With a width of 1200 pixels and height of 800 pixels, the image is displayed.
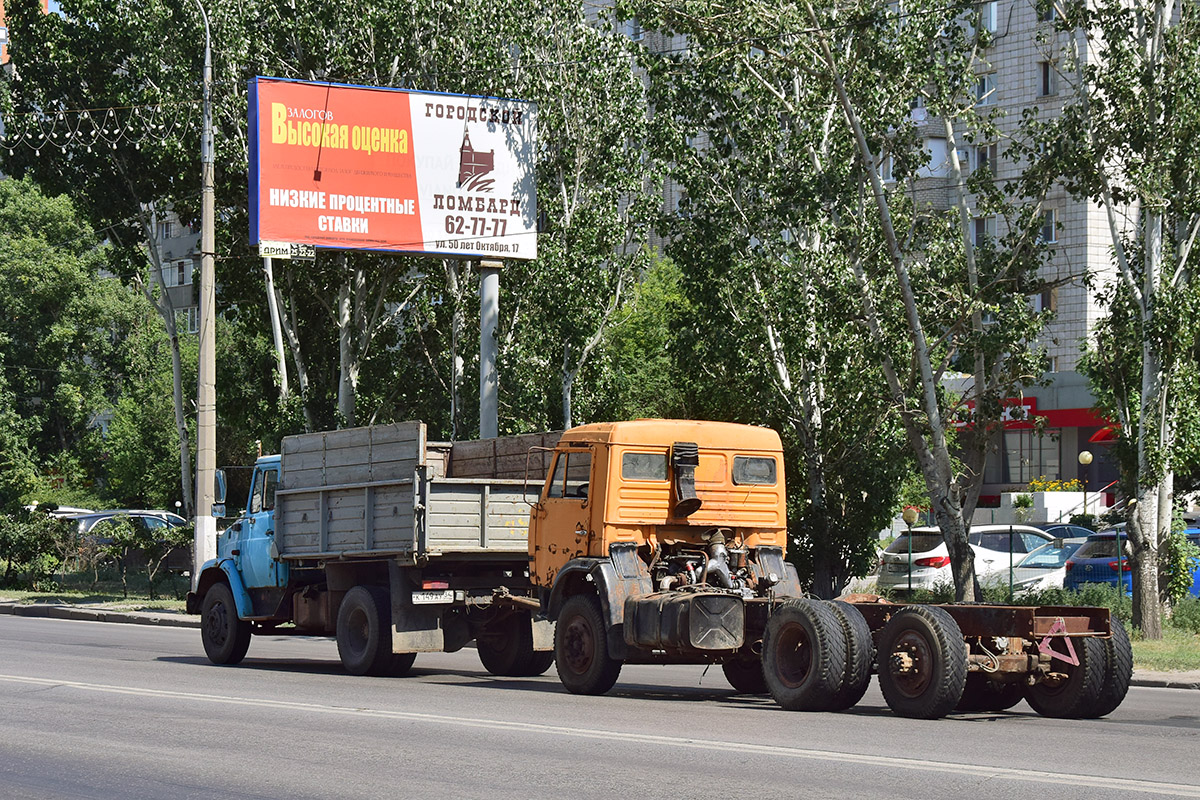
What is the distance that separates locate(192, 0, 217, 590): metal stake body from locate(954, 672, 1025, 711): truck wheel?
16.9m

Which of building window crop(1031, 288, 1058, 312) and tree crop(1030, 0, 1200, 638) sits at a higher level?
building window crop(1031, 288, 1058, 312)

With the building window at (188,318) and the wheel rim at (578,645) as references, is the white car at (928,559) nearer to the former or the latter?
the wheel rim at (578,645)

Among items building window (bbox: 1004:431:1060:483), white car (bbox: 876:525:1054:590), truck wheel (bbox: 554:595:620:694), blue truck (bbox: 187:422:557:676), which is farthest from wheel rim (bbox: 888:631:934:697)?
building window (bbox: 1004:431:1060:483)

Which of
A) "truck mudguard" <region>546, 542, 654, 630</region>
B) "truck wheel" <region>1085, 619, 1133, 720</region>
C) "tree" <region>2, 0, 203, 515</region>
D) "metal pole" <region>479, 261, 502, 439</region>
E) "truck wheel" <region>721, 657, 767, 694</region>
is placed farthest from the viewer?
"tree" <region>2, 0, 203, 515</region>

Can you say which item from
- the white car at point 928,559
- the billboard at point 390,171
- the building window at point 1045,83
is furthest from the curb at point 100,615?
the building window at point 1045,83

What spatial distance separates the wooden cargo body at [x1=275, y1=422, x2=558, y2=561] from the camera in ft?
55.9

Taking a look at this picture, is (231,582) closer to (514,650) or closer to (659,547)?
(514,650)

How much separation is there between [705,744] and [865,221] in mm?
16385

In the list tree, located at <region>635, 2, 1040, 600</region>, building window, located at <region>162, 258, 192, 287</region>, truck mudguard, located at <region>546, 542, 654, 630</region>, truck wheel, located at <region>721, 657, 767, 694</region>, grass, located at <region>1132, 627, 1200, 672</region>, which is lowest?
grass, located at <region>1132, 627, 1200, 672</region>

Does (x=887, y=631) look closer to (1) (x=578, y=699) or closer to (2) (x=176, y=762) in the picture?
(1) (x=578, y=699)

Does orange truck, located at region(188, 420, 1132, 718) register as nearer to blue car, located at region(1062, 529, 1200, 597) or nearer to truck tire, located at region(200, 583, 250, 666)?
truck tire, located at region(200, 583, 250, 666)

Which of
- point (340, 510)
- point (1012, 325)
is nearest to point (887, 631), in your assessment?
point (340, 510)

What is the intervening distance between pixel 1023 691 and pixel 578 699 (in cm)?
408

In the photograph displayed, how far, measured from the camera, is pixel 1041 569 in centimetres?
3003
